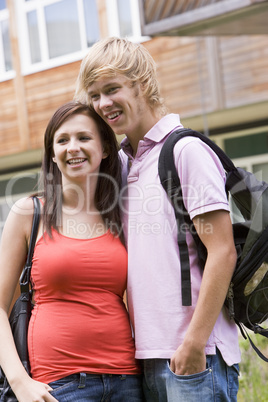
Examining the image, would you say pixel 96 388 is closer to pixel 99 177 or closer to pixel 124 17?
pixel 99 177

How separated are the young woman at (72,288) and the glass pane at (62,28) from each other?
1046 centimetres

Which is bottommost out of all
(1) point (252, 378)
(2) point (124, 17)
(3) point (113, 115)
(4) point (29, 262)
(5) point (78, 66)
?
(1) point (252, 378)

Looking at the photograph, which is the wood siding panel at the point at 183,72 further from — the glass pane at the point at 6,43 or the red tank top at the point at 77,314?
the red tank top at the point at 77,314

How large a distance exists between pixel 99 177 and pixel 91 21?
33.5ft

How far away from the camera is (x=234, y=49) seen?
1081 centimetres

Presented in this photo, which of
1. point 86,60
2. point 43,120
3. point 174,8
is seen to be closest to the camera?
Answer: point 86,60

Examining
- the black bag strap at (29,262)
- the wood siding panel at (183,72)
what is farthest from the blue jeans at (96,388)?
the wood siding panel at (183,72)

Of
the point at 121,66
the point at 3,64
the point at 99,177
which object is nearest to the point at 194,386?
the point at 99,177

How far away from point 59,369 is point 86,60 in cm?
125

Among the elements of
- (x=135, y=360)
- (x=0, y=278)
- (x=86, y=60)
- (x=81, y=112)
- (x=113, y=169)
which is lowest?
(x=135, y=360)

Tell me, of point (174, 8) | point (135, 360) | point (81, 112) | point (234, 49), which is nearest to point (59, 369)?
point (135, 360)

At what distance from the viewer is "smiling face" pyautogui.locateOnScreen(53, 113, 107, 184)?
3059mm

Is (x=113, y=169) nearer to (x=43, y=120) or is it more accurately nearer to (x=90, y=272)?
(x=90, y=272)

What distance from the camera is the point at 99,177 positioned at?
3.24 m
